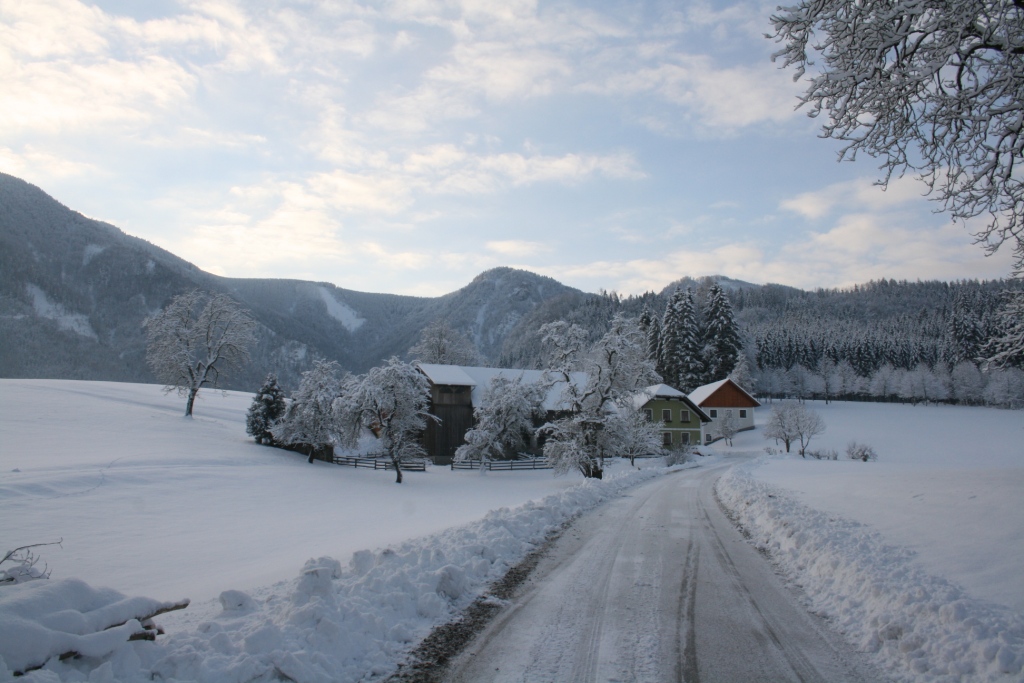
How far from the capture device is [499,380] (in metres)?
42.6

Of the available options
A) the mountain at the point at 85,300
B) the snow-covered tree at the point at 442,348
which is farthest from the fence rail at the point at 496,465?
the mountain at the point at 85,300

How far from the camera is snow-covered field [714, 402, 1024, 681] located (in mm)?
5541

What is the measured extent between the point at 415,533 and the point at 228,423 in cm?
4016

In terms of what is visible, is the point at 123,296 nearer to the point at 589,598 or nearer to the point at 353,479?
the point at 353,479

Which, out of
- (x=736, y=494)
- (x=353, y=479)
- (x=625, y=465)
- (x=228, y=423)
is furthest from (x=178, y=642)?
(x=228, y=423)

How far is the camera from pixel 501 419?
40875mm

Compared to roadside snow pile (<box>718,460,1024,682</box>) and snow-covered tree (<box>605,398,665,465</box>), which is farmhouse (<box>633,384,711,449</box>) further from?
roadside snow pile (<box>718,460,1024,682</box>)

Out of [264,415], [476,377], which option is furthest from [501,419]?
[264,415]

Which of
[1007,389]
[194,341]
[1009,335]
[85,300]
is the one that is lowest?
[1009,335]

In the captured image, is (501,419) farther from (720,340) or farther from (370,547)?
(720,340)

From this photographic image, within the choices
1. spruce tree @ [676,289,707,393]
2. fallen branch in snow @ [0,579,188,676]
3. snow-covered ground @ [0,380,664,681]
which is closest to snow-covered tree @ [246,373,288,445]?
snow-covered ground @ [0,380,664,681]

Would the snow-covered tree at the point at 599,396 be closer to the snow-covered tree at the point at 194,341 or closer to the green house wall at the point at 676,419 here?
the green house wall at the point at 676,419

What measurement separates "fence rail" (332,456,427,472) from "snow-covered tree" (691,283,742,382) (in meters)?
48.7

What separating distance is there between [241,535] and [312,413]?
21.1 metres
